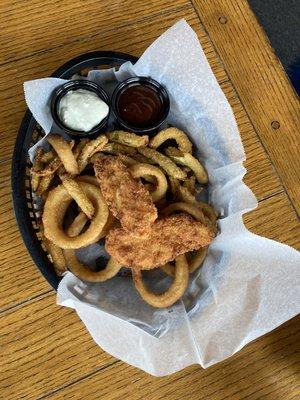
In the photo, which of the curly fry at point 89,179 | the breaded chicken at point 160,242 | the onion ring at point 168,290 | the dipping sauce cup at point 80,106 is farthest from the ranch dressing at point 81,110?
the onion ring at point 168,290

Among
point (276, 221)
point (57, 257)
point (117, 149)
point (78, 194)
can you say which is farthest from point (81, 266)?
point (276, 221)

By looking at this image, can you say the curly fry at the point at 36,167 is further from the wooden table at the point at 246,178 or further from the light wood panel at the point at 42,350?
the light wood panel at the point at 42,350

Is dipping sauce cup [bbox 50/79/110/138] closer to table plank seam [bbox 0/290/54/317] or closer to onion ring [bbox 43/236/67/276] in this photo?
onion ring [bbox 43/236/67/276]

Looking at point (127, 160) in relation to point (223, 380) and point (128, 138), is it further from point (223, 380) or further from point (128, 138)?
point (223, 380)

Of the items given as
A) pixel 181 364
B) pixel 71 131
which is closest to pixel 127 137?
pixel 71 131

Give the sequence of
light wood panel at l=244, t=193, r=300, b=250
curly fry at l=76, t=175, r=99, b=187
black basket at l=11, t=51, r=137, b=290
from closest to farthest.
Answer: black basket at l=11, t=51, r=137, b=290, curly fry at l=76, t=175, r=99, b=187, light wood panel at l=244, t=193, r=300, b=250

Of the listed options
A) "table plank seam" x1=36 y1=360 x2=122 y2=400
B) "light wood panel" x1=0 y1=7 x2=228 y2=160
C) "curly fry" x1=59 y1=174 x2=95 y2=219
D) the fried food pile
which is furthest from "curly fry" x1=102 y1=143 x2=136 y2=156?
"table plank seam" x1=36 y1=360 x2=122 y2=400

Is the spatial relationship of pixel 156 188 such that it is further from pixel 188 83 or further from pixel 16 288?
pixel 16 288
